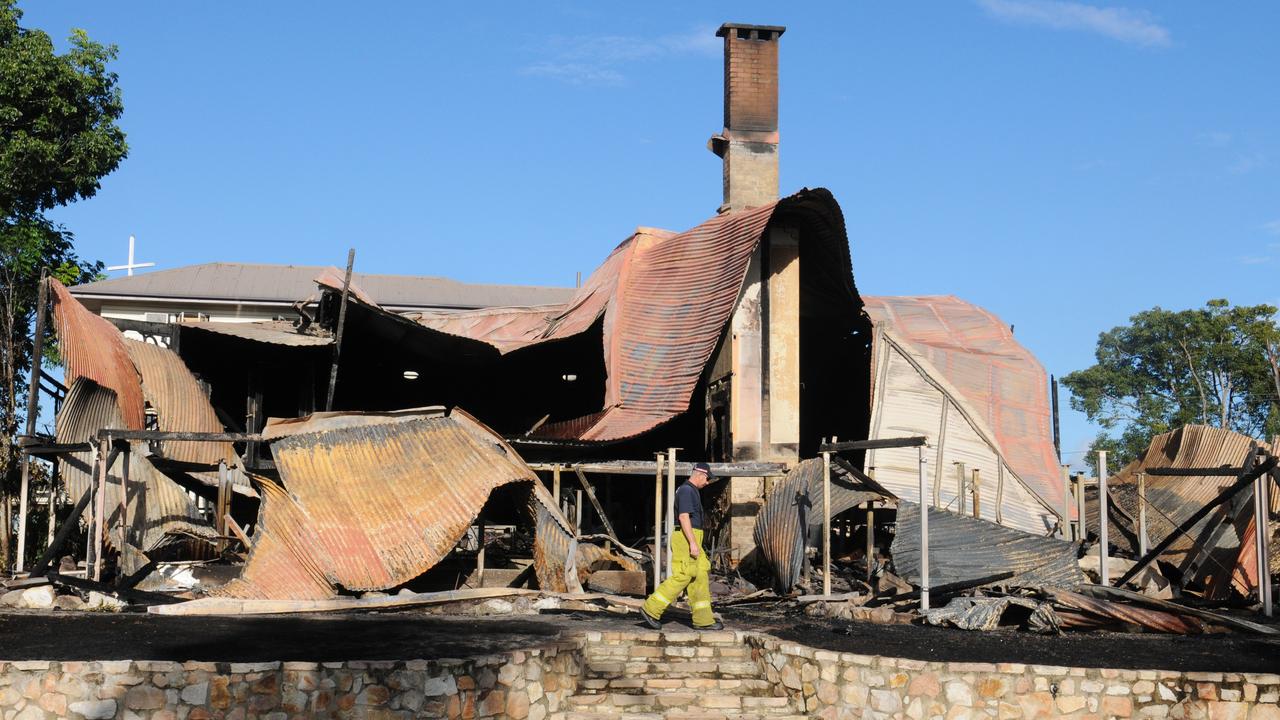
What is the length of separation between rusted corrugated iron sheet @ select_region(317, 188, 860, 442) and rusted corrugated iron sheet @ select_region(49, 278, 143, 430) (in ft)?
9.38

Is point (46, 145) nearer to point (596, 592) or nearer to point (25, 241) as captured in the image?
point (25, 241)

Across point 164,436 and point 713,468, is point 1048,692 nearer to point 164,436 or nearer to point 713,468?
point 713,468

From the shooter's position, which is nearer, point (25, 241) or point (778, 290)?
point (778, 290)

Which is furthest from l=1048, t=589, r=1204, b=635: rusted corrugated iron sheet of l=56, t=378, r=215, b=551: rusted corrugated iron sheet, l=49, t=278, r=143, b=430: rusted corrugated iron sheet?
l=49, t=278, r=143, b=430: rusted corrugated iron sheet

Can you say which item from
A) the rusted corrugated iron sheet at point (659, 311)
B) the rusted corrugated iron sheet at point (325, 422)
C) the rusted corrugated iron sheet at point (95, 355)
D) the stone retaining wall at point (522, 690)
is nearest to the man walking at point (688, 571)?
the stone retaining wall at point (522, 690)

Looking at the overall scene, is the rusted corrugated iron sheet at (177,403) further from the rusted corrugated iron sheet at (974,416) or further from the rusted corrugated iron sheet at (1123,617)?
the rusted corrugated iron sheet at (1123,617)

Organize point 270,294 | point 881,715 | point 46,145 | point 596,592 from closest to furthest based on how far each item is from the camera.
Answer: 1. point 881,715
2. point 596,592
3. point 46,145
4. point 270,294

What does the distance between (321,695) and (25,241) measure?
19956 mm

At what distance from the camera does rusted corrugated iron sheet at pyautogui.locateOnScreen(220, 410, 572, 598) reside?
1390cm

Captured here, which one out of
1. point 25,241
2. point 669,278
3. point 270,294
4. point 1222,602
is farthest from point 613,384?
point 270,294

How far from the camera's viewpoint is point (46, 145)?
84.7 feet

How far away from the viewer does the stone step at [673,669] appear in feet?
35.9

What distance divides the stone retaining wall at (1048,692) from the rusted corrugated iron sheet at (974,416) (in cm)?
868

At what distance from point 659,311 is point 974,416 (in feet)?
16.2
